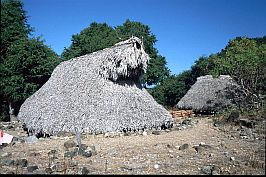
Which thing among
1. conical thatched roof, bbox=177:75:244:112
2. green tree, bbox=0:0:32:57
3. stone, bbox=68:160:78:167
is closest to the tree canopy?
conical thatched roof, bbox=177:75:244:112

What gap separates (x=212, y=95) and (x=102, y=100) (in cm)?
1256

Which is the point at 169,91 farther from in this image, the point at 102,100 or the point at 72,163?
the point at 72,163

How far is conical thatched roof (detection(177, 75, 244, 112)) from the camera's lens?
22859 millimetres

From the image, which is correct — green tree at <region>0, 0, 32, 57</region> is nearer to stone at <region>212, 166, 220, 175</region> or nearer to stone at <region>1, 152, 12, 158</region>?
stone at <region>1, 152, 12, 158</region>

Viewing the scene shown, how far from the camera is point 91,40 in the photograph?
104ft

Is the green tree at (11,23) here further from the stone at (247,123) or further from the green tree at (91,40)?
the stone at (247,123)

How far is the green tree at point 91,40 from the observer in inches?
1221

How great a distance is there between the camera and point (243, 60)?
57.7ft

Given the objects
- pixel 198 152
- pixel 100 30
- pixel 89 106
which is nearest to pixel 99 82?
pixel 89 106

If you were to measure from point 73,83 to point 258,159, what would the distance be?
10440 millimetres

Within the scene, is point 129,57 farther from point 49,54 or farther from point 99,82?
point 49,54

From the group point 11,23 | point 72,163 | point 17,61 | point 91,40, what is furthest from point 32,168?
point 91,40

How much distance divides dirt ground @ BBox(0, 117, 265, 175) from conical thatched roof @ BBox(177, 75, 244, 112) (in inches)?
432

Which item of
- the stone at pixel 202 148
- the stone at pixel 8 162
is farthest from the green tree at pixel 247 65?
the stone at pixel 8 162
